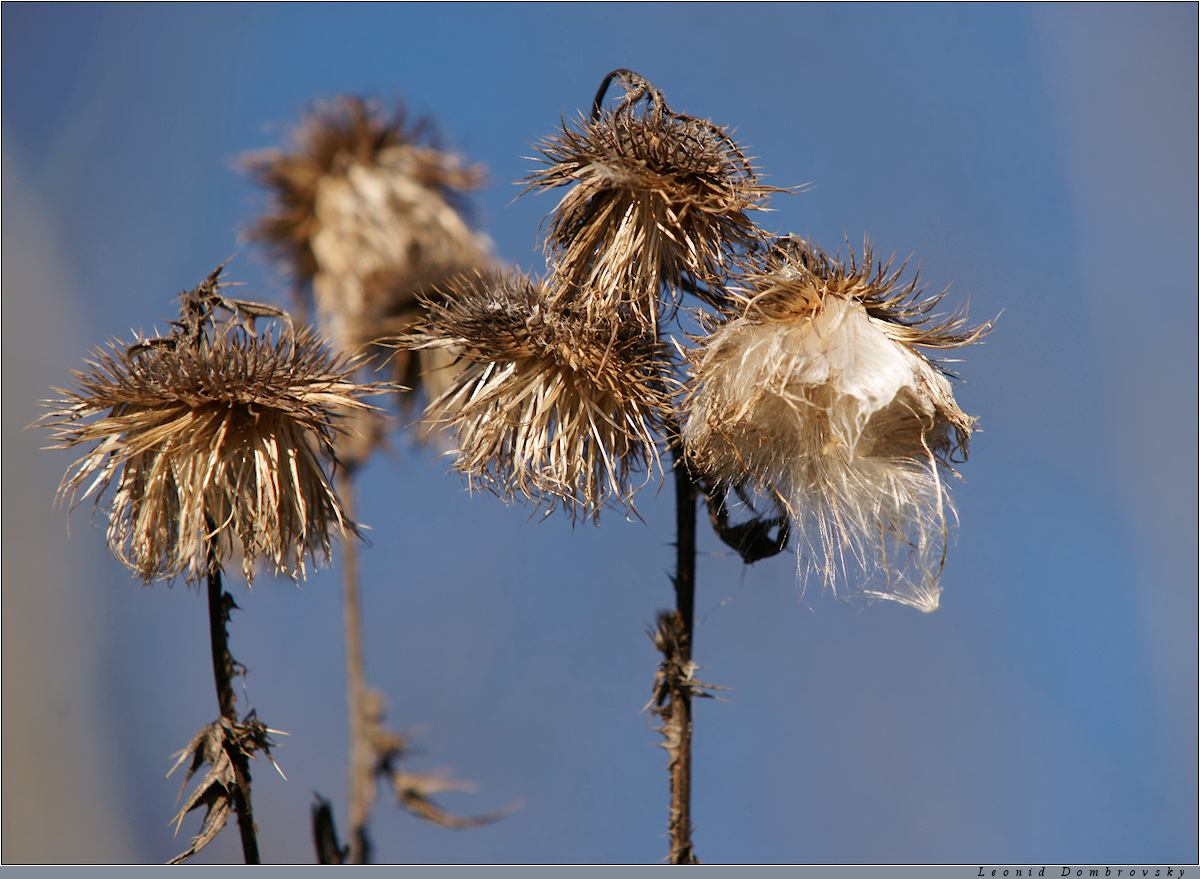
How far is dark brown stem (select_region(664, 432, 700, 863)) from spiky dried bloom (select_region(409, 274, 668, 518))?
0.12 metres

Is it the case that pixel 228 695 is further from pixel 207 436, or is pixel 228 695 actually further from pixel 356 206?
pixel 356 206

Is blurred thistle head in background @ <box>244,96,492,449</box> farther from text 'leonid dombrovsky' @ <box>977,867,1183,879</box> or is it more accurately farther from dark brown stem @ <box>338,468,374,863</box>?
text 'leonid dombrovsky' @ <box>977,867,1183,879</box>

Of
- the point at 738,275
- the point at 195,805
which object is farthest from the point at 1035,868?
the point at 195,805

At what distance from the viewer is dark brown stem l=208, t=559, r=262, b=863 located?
2152 millimetres

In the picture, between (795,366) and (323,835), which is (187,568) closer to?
(323,835)

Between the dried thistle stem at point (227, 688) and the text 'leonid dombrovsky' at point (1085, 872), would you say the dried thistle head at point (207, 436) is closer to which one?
the dried thistle stem at point (227, 688)

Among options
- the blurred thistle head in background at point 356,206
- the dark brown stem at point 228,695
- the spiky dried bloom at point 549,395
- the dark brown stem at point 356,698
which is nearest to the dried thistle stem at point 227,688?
the dark brown stem at point 228,695

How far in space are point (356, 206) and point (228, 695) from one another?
3.13 metres

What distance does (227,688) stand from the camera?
2.19 metres

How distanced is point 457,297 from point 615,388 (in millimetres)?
540

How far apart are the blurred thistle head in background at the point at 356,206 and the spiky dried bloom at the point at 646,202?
254cm

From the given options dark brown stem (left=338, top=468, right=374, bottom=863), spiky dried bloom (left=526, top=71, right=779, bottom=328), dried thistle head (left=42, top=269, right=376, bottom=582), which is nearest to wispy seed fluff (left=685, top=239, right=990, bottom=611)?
spiky dried bloom (left=526, top=71, right=779, bottom=328)

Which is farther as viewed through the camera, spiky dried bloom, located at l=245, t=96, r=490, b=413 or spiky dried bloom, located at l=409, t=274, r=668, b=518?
spiky dried bloom, located at l=245, t=96, r=490, b=413

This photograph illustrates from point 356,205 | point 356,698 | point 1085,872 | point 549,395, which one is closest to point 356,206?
point 356,205
